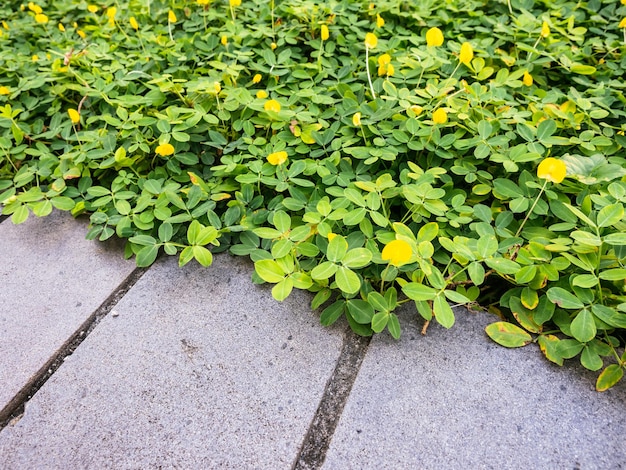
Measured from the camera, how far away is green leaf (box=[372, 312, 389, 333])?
107 centimetres

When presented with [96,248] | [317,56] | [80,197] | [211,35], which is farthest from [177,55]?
[96,248]

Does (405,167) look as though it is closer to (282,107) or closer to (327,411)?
(282,107)

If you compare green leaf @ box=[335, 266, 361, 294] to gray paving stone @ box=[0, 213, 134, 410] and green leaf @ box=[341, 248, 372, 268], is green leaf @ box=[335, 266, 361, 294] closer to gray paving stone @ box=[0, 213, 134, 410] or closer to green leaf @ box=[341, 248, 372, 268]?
green leaf @ box=[341, 248, 372, 268]

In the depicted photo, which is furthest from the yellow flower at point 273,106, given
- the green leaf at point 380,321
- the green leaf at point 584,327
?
the green leaf at point 584,327

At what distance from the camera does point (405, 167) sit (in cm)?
143

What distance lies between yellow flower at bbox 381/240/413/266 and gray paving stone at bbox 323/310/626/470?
289mm

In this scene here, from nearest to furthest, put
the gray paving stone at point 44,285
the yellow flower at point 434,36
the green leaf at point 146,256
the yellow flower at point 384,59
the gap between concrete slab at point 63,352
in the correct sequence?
the gap between concrete slab at point 63,352 < the gray paving stone at point 44,285 < the green leaf at point 146,256 < the yellow flower at point 434,36 < the yellow flower at point 384,59

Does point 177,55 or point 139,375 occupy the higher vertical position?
point 177,55

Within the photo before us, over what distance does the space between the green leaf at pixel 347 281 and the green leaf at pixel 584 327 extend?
0.53 meters

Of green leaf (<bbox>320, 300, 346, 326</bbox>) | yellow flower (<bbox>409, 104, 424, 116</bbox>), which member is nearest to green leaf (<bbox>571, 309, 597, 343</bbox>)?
green leaf (<bbox>320, 300, 346, 326</bbox>)

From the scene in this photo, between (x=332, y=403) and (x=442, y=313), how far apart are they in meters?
0.34

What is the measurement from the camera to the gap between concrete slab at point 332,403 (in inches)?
36.0

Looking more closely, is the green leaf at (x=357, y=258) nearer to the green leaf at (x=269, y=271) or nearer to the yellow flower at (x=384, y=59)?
the green leaf at (x=269, y=271)

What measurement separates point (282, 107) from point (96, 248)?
820 mm
